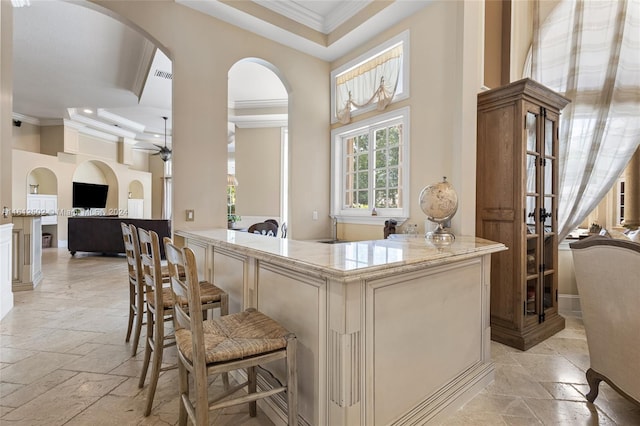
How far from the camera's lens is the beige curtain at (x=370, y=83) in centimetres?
347

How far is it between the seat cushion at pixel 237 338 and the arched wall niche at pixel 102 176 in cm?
1040

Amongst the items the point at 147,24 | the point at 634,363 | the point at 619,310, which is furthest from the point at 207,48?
the point at 634,363

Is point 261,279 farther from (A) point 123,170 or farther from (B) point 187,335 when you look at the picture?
(A) point 123,170

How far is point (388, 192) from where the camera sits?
3.68 metres

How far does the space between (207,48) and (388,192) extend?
8.31 ft

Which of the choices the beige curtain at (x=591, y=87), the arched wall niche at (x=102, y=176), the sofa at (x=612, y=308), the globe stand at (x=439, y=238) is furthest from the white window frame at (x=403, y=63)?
the arched wall niche at (x=102, y=176)

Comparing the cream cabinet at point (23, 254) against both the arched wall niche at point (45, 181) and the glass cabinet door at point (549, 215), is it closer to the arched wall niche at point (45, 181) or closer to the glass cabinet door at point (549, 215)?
the arched wall niche at point (45, 181)

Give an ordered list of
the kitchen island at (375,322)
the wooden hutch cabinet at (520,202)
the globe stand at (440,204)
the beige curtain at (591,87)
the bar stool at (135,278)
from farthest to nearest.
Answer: the beige curtain at (591,87) < the wooden hutch cabinet at (520,202) < the bar stool at (135,278) < the globe stand at (440,204) < the kitchen island at (375,322)

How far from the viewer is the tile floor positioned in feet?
5.75

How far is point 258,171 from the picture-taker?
6941 mm

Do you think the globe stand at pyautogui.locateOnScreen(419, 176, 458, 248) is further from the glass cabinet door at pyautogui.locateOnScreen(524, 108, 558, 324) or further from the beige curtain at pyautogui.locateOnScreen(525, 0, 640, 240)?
the beige curtain at pyautogui.locateOnScreen(525, 0, 640, 240)

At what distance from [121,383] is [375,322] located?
1846 millimetres

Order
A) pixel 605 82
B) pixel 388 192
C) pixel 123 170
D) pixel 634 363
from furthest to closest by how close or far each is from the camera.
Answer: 1. pixel 123 170
2. pixel 388 192
3. pixel 605 82
4. pixel 634 363

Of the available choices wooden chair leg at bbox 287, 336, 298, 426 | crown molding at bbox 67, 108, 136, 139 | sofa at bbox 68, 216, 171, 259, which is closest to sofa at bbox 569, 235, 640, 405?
wooden chair leg at bbox 287, 336, 298, 426
